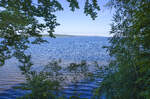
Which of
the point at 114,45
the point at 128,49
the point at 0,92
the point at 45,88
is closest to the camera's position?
the point at 128,49

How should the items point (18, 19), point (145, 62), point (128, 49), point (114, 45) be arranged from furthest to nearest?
point (114, 45) → point (128, 49) → point (18, 19) → point (145, 62)

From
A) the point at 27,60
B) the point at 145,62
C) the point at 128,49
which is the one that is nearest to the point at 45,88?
the point at 27,60

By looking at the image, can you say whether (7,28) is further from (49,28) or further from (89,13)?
(89,13)

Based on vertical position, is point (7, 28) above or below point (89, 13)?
below

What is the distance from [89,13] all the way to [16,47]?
6.08 feet

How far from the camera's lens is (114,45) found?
4.01 m

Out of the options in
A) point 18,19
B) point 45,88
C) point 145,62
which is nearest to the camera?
point 145,62

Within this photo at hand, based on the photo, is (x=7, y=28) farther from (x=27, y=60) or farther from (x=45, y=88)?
(x=45, y=88)

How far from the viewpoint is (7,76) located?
12250mm

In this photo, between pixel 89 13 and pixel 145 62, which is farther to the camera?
pixel 89 13

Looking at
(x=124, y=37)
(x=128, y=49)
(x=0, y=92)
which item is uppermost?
(x=124, y=37)

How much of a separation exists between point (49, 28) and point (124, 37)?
5.56 feet

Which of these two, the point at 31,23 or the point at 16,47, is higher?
the point at 31,23

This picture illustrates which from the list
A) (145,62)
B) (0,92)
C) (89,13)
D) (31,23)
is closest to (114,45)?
(89,13)
